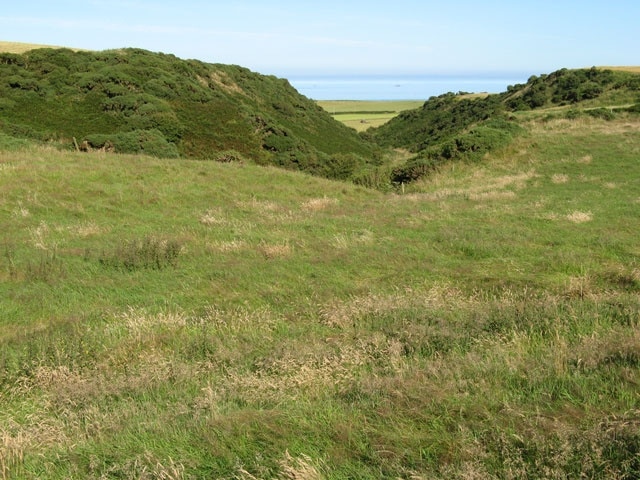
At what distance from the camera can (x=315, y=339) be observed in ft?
19.4

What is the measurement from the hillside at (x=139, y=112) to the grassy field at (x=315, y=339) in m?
21.8

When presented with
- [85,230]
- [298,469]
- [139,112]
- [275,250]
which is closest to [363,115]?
[139,112]

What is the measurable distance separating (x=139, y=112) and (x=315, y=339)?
39.7m

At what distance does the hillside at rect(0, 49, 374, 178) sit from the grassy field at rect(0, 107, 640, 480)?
71.4ft

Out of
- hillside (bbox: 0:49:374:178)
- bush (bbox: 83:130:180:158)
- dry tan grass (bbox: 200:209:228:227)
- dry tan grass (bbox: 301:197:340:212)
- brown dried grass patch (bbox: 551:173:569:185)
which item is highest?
hillside (bbox: 0:49:374:178)

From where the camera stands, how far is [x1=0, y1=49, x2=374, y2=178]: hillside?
35219mm

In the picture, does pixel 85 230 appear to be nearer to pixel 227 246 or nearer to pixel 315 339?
pixel 227 246

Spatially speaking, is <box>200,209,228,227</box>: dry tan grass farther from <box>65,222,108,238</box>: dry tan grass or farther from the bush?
the bush

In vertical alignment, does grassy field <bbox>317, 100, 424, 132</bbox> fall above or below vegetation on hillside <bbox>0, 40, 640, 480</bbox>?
above

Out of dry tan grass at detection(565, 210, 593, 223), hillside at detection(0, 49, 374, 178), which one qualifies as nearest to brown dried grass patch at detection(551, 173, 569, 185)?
dry tan grass at detection(565, 210, 593, 223)

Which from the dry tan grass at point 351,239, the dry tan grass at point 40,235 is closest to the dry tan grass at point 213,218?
the dry tan grass at point 351,239

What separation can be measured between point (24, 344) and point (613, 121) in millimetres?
36528

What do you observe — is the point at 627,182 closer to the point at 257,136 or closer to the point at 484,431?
the point at 484,431

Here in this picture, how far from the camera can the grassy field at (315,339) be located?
3.16m
